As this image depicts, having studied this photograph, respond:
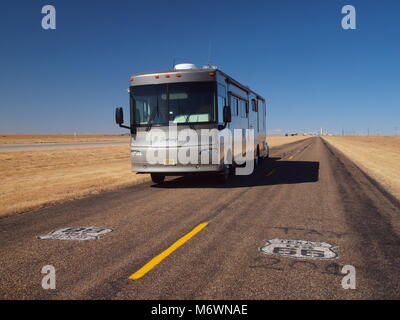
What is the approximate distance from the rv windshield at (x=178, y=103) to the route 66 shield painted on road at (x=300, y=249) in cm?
583

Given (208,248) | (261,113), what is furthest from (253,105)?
(208,248)

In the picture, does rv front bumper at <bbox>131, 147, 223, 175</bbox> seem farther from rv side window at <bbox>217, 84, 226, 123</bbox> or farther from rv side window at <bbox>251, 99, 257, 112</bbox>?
rv side window at <bbox>251, 99, 257, 112</bbox>

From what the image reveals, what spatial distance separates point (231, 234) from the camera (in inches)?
218

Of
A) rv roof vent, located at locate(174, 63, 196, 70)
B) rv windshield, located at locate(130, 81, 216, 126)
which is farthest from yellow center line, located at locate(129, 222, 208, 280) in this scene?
rv roof vent, located at locate(174, 63, 196, 70)

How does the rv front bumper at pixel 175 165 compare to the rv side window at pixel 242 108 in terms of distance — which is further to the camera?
the rv side window at pixel 242 108

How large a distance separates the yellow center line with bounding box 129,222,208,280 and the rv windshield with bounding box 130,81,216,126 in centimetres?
499

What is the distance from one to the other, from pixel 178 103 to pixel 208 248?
6435mm

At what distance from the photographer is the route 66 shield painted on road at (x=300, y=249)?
4562mm

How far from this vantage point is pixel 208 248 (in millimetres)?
4852

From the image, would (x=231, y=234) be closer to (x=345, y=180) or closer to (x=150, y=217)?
(x=150, y=217)

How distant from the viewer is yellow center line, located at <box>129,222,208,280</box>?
3950mm

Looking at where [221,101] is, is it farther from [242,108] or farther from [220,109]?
[242,108]

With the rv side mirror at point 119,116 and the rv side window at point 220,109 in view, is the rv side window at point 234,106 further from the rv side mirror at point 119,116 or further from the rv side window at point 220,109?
the rv side mirror at point 119,116

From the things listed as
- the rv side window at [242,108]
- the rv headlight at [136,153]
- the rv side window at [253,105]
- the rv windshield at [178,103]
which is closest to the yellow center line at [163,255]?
the rv windshield at [178,103]
